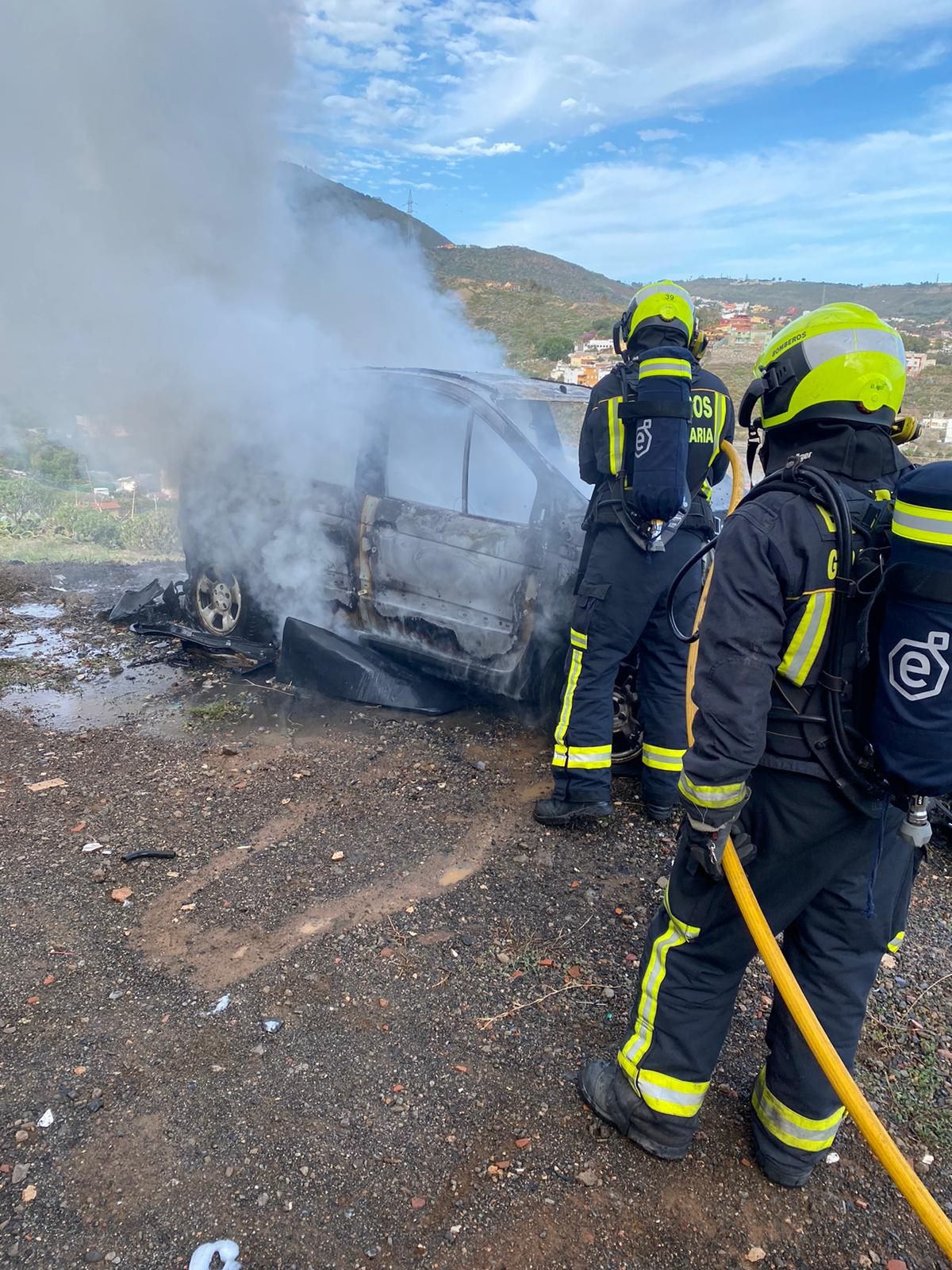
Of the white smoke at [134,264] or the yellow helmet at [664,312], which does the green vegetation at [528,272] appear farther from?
the yellow helmet at [664,312]

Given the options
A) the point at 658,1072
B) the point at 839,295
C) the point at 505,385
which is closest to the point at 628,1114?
the point at 658,1072

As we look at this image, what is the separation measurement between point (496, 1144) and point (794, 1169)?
2.61 feet

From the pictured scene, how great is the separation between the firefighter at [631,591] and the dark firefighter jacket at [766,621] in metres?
1.55

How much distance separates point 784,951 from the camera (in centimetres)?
215

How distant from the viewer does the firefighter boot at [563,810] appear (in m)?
3.76

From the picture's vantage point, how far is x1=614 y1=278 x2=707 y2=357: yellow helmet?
341cm

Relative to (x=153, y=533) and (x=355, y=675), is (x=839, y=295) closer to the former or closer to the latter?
(x=153, y=533)

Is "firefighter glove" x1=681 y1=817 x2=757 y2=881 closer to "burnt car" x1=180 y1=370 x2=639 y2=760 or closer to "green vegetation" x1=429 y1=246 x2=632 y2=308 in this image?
"burnt car" x1=180 y1=370 x2=639 y2=760

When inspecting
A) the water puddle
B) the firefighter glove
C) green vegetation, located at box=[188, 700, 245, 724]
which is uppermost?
the firefighter glove

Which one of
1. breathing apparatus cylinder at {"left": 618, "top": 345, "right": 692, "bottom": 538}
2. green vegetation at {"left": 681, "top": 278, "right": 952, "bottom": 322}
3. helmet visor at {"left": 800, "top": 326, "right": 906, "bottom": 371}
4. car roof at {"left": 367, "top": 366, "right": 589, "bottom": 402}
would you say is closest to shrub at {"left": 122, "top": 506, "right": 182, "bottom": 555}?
car roof at {"left": 367, "top": 366, "right": 589, "bottom": 402}

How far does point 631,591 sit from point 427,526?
1509 millimetres

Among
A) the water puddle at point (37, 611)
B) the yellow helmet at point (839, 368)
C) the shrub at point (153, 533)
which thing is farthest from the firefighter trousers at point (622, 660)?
the shrub at point (153, 533)

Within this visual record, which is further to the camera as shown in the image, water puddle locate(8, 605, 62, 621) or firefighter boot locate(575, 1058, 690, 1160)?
water puddle locate(8, 605, 62, 621)

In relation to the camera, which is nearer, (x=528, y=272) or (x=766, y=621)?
(x=766, y=621)
